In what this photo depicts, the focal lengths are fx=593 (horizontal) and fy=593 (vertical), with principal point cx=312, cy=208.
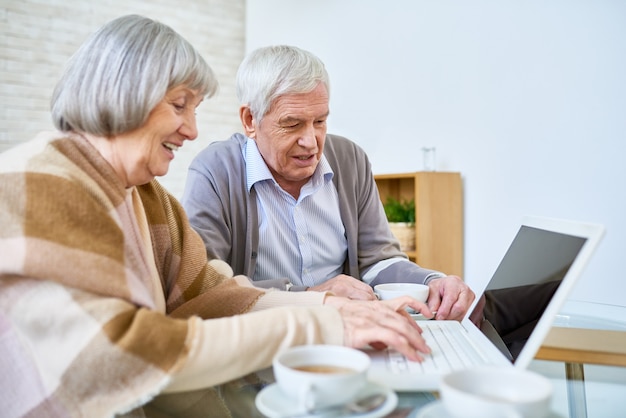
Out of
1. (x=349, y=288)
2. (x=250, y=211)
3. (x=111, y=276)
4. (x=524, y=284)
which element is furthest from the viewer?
(x=250, y=211)

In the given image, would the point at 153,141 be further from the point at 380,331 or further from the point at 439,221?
the point at 439,221

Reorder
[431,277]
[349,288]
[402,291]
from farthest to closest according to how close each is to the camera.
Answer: [431,277] < [349,288] < [402,291]

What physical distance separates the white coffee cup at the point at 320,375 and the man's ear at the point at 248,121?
106cm

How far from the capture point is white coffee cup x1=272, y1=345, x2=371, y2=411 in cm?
71

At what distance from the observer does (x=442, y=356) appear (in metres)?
0.99

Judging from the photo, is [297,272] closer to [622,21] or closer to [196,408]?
[196,408]

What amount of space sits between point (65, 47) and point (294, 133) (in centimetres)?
316

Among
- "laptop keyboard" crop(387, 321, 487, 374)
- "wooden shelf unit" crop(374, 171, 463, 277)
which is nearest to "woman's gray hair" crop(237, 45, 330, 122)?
"laptop keyboard" crop(387, 321, 487, 374)

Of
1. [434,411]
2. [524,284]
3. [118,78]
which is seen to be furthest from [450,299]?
[118,78]

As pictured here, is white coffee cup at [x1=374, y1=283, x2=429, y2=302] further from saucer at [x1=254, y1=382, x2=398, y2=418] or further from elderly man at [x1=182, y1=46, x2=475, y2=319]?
saucer at [x1=254, y1=382, x2=398, y2=418]

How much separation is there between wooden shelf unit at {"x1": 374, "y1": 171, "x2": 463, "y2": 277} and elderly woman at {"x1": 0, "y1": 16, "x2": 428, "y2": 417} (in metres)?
2.22

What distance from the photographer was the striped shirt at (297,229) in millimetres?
1741

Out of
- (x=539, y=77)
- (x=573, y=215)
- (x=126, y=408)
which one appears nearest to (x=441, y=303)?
(x=126, y=408)

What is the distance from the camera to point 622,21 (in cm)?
266
